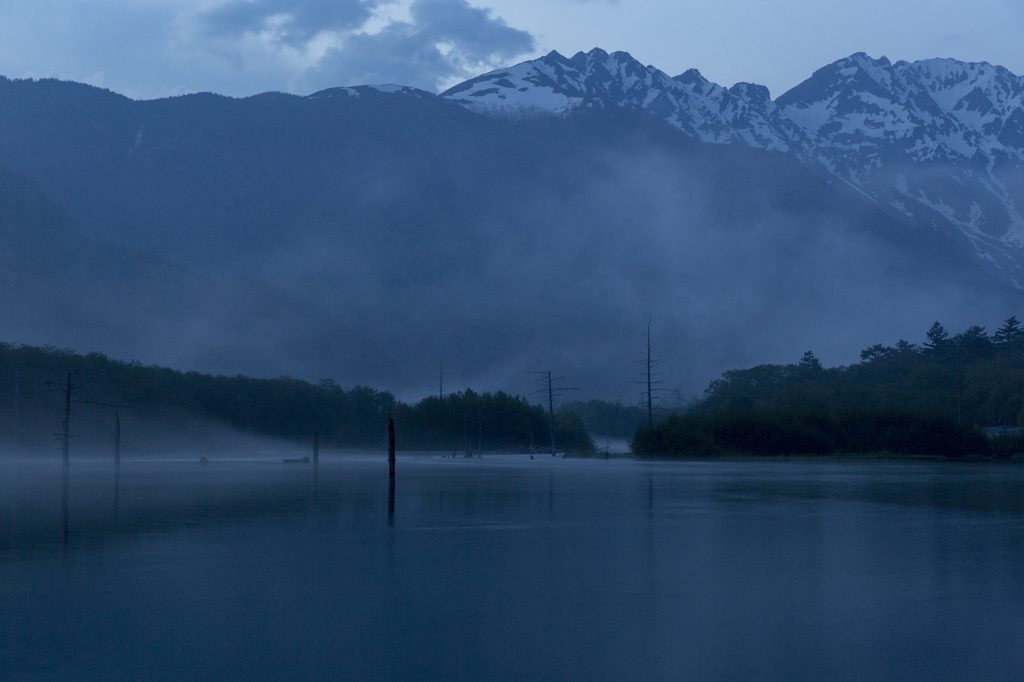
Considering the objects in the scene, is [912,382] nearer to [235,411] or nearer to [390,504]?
[235,411]

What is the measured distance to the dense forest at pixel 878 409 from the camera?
62156mm

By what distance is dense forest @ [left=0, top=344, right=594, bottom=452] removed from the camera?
94.8 metres

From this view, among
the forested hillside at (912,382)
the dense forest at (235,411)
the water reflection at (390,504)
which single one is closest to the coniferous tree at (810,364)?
the forested hillside at (912,382)

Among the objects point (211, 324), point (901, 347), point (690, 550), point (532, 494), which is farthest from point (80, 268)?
point (690, 550)

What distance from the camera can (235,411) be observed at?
122m

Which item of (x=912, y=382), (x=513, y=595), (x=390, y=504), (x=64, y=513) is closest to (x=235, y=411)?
(x=912, y=382)

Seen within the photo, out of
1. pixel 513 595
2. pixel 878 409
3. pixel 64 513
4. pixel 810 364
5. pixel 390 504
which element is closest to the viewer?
pixel 513 595

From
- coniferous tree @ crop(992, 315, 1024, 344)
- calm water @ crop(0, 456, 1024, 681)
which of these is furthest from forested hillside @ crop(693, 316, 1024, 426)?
calm water @ crop(0, 456, 1024, 681)

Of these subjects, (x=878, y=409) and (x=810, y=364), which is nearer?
(x=878, y=409)

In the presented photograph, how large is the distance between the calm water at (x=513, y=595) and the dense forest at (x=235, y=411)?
83308 millimetres

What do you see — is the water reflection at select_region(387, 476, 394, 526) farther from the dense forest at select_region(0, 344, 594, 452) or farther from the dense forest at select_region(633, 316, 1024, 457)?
the dense forest at select_region(0, 344, 594, 452)

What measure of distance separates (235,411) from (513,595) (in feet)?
385

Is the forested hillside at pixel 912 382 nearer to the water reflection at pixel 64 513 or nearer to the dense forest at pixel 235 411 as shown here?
the dense forest at pixel 235 411

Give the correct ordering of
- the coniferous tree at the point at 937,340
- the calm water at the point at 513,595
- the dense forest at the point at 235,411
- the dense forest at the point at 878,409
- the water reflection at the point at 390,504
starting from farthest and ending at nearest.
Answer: the coniferous tree at the point at 937,340 → the dense forest at the point at 235,411 → the dense forest at the point at 878,409 → the water reflection at the point at 390,504 → the calm water at the point at 513,595
